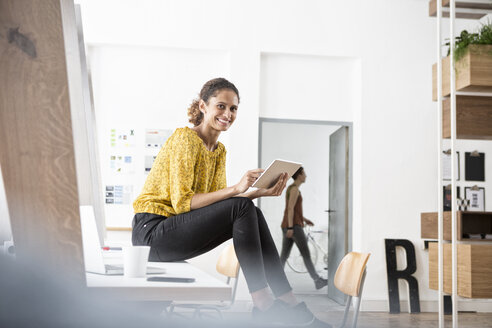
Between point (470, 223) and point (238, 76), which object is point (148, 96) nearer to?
point (238, 76)

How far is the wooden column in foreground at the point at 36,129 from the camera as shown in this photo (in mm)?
585

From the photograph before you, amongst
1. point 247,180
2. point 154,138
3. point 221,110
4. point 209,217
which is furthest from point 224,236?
point 154,138

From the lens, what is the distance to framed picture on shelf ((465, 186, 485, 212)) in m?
5.48

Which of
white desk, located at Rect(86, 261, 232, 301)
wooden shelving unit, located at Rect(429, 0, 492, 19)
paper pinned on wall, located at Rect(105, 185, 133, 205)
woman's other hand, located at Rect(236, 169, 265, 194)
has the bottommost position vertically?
paper pinned on wall, located at Rect(105, 185, 133, 205)

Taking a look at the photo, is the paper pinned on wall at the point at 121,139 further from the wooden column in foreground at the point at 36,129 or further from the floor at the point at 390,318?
the wooden column in foreground at the point at 36,129

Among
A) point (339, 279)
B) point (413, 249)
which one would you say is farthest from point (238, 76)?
point (339, 279)

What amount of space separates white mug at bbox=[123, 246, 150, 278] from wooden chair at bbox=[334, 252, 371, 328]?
5.53 ft

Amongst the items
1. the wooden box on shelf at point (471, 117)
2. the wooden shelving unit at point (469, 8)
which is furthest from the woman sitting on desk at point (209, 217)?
the wooden shelving unit at point (469, 8)

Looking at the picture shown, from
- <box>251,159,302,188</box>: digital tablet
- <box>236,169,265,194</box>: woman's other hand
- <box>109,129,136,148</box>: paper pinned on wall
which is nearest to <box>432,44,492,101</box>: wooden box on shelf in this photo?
<box>251,159,302,188</box>: digital tablet

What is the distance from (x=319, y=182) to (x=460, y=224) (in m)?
2.79

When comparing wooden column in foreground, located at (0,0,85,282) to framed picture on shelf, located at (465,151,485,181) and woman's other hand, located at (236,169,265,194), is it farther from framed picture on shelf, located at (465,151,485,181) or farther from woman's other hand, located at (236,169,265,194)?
framed picture on shelf, located at (465,151,485,181)

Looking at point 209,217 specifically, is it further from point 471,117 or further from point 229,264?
point 471,117

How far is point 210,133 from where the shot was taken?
206cm

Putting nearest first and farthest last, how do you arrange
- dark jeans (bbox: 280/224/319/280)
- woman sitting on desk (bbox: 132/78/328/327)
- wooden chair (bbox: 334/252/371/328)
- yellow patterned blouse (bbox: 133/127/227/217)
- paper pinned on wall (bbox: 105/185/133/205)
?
woman sitting on desk (bbox: 132/78/328/327), yellow patterned blouse (bbox: 133/127/227/217), wooden chair (bbox: 334/252/371/328), paper pinned on wall (bbox: 105/185/133/205), dark jeans (bbox: 280/224/319/280)
